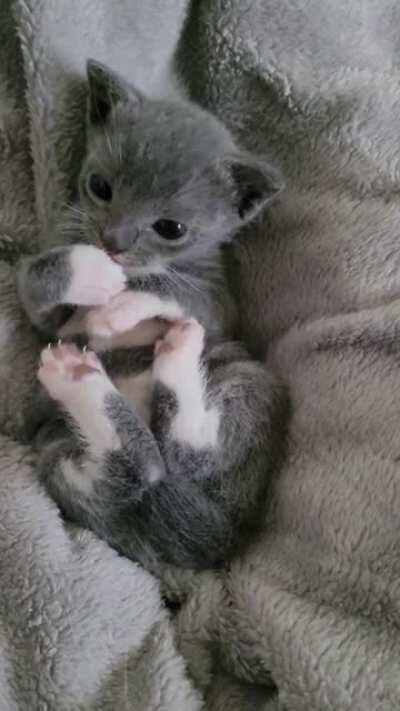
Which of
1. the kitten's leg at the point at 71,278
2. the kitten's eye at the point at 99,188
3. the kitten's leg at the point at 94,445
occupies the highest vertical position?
the kitten's eye at the point at 99,188

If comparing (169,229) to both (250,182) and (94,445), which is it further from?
(94,445)

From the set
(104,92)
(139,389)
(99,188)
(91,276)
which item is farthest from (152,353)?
(104,92)

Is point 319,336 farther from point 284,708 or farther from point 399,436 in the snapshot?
point 284,708

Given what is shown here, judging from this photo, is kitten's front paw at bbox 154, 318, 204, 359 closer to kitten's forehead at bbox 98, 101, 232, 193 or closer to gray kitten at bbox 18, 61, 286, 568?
gray kitten at bbox 18, 61, 286, 568

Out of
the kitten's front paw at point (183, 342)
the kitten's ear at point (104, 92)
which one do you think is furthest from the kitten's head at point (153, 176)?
the kitten's front paw at point (183, 342)

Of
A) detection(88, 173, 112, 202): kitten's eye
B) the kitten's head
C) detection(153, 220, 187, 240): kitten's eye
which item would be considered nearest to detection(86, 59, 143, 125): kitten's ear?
the kitten's head

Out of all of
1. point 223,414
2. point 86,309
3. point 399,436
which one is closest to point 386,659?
point 399,436

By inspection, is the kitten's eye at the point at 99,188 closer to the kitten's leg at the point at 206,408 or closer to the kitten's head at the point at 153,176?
the kitten's head at the point at 153,176
